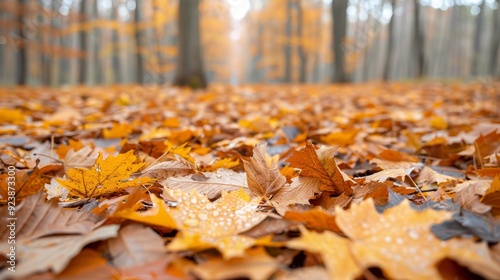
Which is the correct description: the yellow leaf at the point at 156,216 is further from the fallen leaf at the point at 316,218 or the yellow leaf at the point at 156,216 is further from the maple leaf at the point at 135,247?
the fallen leaf at the point at 316,218

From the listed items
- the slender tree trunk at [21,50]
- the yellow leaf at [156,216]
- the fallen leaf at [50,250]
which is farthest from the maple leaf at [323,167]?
the slender tree trunk at [21,50]

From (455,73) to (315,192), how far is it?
42653 millimetres

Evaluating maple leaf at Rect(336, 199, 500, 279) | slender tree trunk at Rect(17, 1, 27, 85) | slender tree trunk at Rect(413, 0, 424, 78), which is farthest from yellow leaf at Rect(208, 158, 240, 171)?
slender tree trunk at Rect(413, 0, 424, 78)

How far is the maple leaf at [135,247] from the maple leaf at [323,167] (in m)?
0.47

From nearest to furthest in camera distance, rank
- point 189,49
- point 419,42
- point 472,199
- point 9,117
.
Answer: point 472,199 → point 9,117 → point 189,49 → point 419,42

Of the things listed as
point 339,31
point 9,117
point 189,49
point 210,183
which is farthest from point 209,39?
point 210,183

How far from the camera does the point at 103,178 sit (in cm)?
97

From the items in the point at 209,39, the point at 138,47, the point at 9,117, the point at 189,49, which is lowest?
the point at 9,117

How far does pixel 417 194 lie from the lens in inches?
39.7

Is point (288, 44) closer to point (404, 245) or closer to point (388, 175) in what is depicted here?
point (388, 175)

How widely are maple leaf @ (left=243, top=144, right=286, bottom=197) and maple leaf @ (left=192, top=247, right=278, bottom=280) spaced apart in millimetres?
379

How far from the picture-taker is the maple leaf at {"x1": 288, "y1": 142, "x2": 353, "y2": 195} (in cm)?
99

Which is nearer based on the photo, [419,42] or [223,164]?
[223,164]

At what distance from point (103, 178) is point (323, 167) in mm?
588
